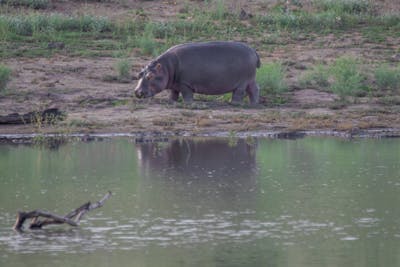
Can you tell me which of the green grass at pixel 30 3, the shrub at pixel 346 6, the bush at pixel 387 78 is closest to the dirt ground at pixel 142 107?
the bush at pixel 387 78

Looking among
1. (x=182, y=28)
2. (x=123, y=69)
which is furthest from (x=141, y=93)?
(x=182, y=28)

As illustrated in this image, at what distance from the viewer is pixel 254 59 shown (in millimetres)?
18406

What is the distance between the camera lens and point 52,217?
10.2 meters

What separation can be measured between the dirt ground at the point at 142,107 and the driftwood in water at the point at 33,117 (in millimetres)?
87

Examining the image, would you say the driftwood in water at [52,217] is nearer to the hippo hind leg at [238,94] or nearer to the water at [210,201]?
the water at [210,201]

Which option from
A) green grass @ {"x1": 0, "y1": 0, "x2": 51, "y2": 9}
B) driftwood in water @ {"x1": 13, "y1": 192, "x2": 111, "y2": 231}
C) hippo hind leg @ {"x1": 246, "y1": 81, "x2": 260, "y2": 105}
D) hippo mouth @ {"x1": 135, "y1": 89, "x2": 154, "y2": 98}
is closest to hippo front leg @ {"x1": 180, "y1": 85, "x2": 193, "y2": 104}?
hippo mouth @ {"x1": 135, "y1": 89, "x2": 154, "y2": 98}

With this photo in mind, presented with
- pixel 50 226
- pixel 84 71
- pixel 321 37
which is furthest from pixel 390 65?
pixel 50 226

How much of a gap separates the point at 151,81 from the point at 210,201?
21.3ft

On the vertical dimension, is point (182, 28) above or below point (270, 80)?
above

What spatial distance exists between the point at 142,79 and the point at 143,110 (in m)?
0.58

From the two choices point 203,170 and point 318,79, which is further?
point 318,79

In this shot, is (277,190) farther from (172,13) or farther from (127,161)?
(172,13)

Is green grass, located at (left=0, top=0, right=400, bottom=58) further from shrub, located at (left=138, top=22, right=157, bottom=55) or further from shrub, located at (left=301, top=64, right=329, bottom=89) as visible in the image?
shrub, located at (left=301, top=64, right=329, bottom=89)

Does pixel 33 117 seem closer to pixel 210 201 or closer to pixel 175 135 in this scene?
pixel 175 135
